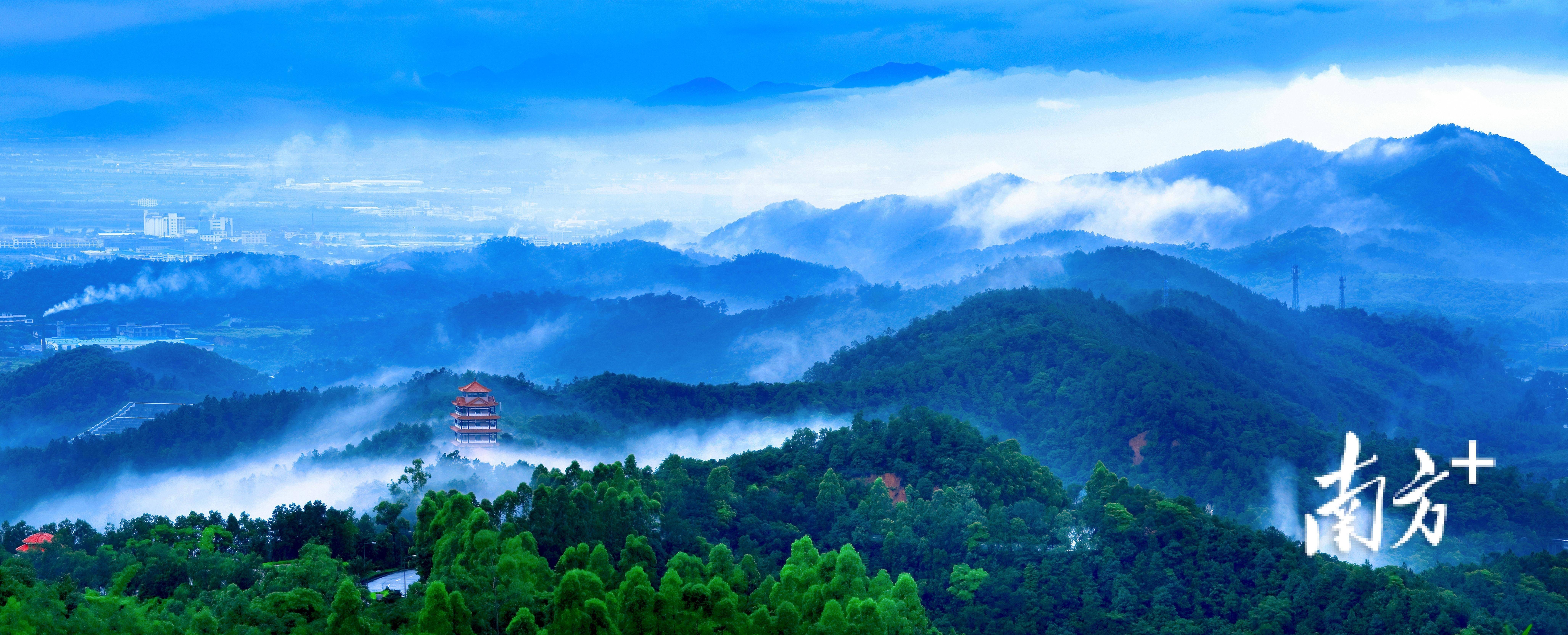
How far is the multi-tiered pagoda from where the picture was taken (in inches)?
2025

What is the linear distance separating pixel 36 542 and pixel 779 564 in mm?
18653

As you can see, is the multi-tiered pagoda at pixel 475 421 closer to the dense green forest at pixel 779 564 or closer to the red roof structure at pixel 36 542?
the dense green forest at pixel 779 564

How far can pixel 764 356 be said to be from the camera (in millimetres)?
118188

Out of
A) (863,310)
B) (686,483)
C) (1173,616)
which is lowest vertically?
(1173,616)

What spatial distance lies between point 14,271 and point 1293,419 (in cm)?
12823

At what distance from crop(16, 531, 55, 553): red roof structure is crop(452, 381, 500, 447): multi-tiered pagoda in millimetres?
16184

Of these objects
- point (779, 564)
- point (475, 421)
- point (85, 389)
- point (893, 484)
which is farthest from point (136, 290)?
point (779, 564)

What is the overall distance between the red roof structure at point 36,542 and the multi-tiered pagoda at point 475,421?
16.2 meters

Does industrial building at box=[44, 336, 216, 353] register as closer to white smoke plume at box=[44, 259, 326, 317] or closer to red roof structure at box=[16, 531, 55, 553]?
→ white smoke plume at box=[44, 259, 326, 317]

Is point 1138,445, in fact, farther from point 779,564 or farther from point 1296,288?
point 1296,288

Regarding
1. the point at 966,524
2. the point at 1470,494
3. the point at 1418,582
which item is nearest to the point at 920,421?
the point at 966,524

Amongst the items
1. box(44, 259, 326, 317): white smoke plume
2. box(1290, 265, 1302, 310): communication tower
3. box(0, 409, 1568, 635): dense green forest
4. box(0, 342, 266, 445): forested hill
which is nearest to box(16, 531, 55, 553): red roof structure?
box(0, 409, 1568, 635): dense green forest

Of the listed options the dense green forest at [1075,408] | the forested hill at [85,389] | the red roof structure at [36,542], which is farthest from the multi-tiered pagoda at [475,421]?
the forested hill at [85,389]

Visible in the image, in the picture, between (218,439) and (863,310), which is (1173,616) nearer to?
(218,439)
